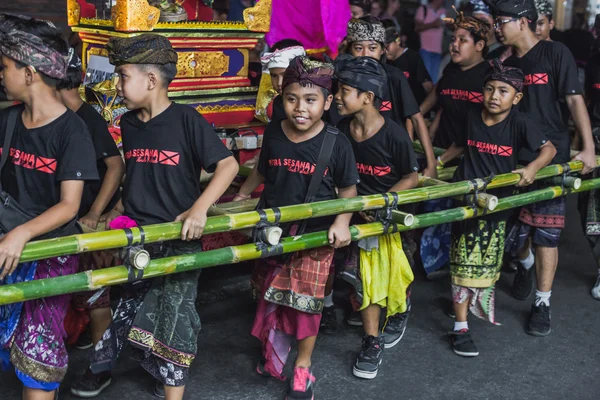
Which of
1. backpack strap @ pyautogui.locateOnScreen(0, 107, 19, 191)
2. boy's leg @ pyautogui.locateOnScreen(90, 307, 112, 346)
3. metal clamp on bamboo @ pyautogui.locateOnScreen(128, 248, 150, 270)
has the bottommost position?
boy's leg @ pyautogui.locateOnScreen(90, 307, 112, 346)

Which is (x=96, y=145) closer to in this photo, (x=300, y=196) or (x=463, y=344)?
(x=300, y=196)

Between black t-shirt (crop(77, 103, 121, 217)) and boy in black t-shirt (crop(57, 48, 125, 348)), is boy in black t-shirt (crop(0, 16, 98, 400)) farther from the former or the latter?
black t-shirt (crop(77, 103, 121, 217))

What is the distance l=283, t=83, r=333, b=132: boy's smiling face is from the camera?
360cm

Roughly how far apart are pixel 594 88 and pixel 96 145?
11.2ft

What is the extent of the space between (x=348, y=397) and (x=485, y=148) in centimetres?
157

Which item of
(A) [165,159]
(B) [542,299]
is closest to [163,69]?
(A) [165,159]

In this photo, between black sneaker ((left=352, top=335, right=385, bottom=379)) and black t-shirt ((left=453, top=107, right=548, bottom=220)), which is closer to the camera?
black sneaker ((left=352, top=335, right=385, bottom=379))

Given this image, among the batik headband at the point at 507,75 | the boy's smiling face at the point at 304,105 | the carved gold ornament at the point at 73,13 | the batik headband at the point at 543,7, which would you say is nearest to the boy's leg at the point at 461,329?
the batik headband at the point at 507,75

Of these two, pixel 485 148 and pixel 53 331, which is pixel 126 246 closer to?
pixel 53 331

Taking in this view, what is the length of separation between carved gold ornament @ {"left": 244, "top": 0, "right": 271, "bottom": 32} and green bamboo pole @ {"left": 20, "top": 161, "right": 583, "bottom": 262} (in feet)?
6.55

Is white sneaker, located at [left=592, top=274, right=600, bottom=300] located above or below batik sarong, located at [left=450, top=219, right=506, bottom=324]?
below

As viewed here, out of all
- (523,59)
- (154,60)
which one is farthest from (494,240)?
(154,60)

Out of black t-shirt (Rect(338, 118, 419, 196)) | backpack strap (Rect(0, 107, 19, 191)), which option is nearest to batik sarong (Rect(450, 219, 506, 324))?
black t-shirt (Rect(338, 118, 419, 196))

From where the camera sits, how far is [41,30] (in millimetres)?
3062
